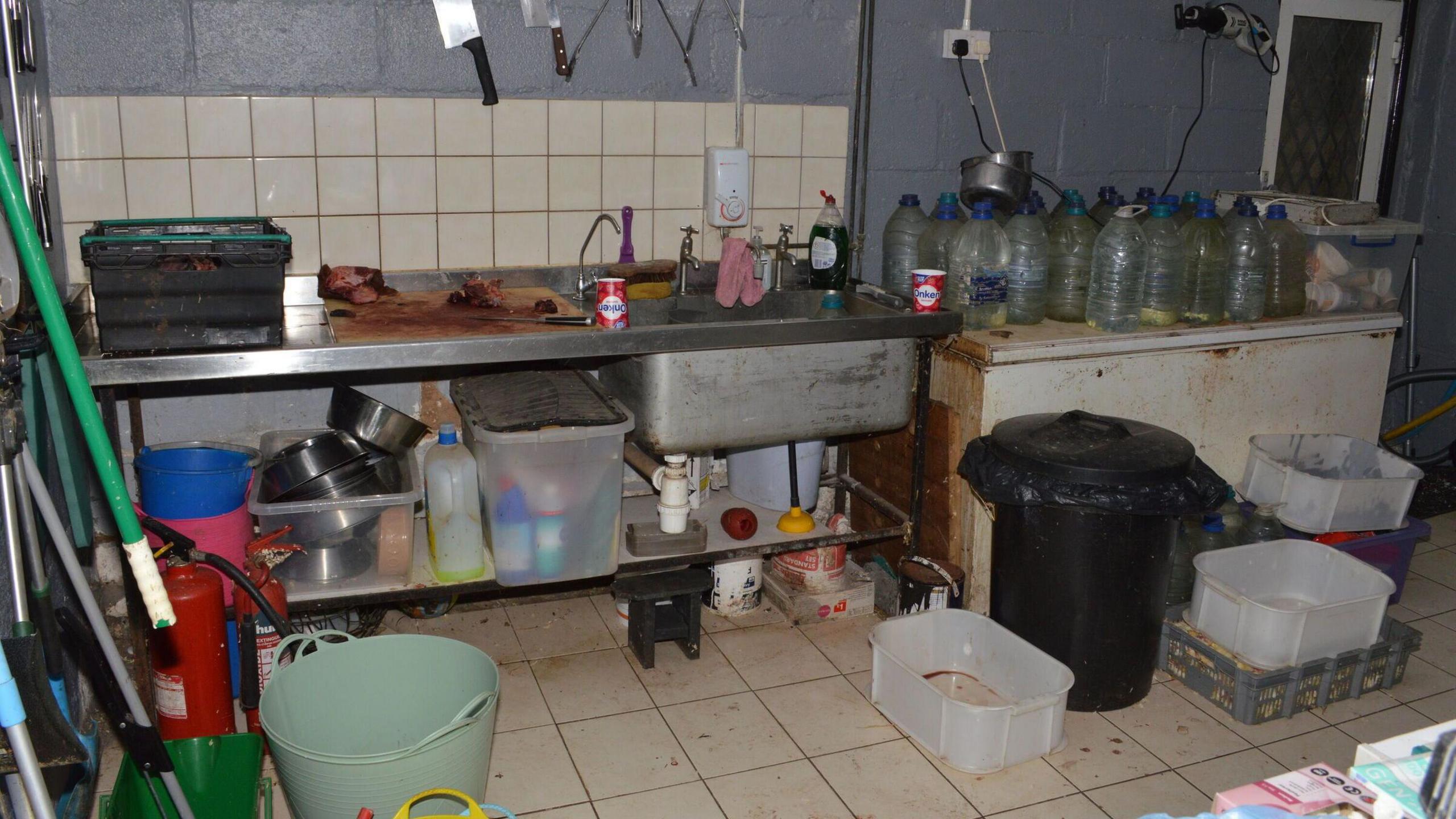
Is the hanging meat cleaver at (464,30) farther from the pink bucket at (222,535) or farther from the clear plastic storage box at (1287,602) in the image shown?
the clear plastic storage box at (1287,602)

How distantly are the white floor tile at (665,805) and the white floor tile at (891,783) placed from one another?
277 mm

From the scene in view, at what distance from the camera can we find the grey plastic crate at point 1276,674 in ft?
8.98

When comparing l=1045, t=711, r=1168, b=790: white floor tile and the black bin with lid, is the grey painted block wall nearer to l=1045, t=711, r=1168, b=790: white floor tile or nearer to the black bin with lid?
the black bin with lid

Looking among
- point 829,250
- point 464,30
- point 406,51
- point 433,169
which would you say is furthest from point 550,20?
point 829,250

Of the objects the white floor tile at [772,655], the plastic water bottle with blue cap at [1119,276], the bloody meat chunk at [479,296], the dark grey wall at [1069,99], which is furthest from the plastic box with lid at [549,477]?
the plastic water bottle with blue cap at [1119,276]

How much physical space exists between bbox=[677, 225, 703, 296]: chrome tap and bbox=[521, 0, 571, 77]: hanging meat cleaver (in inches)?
22.5

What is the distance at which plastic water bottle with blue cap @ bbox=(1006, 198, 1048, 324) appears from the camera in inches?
126

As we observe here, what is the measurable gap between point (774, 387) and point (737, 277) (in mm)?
492

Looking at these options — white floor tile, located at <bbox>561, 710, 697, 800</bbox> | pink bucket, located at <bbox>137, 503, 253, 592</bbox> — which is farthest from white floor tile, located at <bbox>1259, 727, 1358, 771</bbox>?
pink bucket, located at <bbox>137, 503, 253, 592</bbox>

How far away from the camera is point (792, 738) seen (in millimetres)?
2654

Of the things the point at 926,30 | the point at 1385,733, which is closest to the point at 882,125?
the point at 926,30

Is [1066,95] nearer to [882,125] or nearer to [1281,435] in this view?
[882,125]

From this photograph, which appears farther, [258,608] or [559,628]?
[559,628]

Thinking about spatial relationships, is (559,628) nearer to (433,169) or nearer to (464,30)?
(433,169)
